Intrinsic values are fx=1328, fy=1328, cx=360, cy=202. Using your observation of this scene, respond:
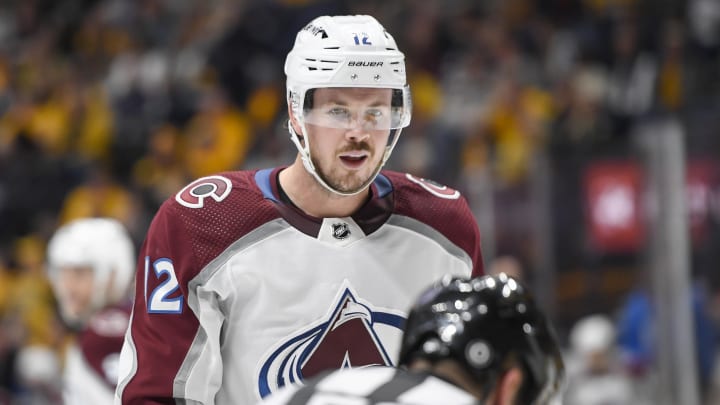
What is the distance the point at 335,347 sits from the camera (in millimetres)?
3020

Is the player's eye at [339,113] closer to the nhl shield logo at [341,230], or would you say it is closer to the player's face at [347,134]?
the player's face at [347,134]

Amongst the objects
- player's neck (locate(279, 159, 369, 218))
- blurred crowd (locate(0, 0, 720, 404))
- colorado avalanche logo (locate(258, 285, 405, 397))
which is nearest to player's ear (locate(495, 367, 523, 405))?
colorado avalanche logo (locate(258, 285, 405, 397))

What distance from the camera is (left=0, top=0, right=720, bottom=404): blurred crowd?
25.6 feet

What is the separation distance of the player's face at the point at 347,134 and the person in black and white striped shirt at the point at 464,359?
0.68m

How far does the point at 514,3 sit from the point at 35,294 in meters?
4.49

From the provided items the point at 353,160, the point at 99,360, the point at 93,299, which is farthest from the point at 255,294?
the point at 93,299

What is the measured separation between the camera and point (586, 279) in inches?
297

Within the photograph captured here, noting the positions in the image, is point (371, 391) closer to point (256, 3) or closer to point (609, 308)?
point (609, 308)

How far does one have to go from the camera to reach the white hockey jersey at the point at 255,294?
2.95 meters

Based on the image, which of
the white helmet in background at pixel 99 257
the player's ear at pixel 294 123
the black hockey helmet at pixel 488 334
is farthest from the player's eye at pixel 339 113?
the white helmet in background at pixel 99 257

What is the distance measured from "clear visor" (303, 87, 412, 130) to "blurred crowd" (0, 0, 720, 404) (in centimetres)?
411

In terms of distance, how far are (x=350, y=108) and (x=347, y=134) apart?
61mm

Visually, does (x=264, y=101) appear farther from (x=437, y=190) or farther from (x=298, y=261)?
(x=298, y=261)

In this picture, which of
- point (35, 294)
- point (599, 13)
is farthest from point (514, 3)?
point (35, 294)
